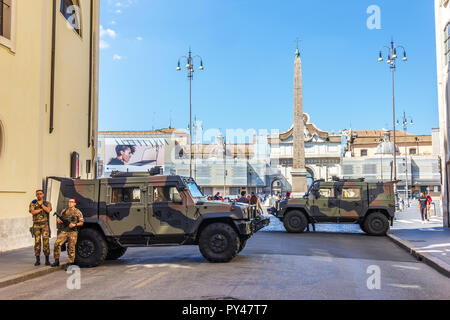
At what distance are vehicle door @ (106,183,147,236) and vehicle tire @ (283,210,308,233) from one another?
9846 mm

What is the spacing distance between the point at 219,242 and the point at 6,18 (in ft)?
31.4

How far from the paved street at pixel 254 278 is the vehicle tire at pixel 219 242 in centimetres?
26

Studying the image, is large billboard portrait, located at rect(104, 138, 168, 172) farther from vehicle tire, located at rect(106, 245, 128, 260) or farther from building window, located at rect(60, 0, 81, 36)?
vehicle tire, located at rect(106, 245, 128, 260)

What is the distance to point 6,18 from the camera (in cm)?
1462

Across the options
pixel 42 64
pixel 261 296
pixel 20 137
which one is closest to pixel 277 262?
pixel 261 296

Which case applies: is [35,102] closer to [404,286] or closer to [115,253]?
[115,253]

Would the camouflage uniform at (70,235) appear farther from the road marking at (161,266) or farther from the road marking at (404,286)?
the road marking at (404,286)

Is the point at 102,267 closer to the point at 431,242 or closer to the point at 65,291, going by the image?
the point at 65,291

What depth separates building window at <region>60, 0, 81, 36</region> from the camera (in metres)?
19.2

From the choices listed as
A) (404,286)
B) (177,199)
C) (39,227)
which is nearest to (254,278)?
(404,286)

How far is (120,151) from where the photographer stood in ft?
276

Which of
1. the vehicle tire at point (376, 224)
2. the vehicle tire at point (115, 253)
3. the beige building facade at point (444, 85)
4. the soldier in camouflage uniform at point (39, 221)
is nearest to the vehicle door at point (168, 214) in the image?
the vehicle tire at point (115, 253)

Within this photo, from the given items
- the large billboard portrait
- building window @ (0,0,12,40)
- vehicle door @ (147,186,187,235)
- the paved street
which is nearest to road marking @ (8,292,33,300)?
the paved street

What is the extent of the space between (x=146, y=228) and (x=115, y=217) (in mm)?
771
